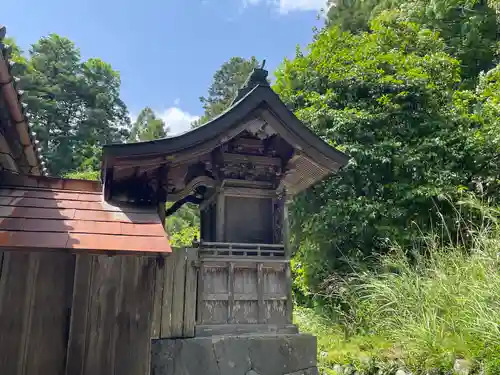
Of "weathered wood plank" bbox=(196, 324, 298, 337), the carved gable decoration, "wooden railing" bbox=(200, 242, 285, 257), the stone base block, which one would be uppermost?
the carved gable decoration

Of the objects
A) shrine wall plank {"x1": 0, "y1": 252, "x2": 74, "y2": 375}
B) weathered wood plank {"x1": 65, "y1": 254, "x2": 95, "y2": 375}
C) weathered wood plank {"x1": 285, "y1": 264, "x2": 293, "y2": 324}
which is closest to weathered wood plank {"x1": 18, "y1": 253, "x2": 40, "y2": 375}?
shrine wall plank {"x1": 0, "y1": 252, "x2": 74, "y2": 375}

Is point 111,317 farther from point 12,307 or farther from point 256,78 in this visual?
point 256,78

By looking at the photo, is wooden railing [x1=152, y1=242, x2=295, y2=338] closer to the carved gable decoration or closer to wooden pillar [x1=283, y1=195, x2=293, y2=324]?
wooden pillar [x1=283, y1=195, x2=293, y2=324]

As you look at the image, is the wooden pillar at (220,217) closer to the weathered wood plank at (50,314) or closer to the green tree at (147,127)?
the weathered wood plank at (50,314)

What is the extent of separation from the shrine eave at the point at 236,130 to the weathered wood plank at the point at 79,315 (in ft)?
3.85

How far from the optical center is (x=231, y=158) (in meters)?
5.53

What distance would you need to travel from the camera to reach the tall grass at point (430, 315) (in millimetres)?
5598

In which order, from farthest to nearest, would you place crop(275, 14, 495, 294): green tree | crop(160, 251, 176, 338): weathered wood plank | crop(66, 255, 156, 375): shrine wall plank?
1. crop(275, 14, 495, 294): green tree
2. crop(160, 251, 176, 338): weathered wood plank
3. crop(66, 255, 156, 375): shrine wall plank

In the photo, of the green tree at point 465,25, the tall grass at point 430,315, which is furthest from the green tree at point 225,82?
the tall grass at point 430,315

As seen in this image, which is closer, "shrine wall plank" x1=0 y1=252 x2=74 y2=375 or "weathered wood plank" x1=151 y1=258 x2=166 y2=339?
"shrine wall plank" x1=0 y1=252 x2=74 y2=375

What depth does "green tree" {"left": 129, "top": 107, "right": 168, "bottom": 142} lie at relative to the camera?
27.7 meters

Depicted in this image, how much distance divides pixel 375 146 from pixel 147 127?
21.7 m

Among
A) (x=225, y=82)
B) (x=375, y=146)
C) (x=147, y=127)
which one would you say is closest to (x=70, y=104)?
(x=147, y=127)

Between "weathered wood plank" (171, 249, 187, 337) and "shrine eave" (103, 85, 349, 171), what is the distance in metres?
1.26
